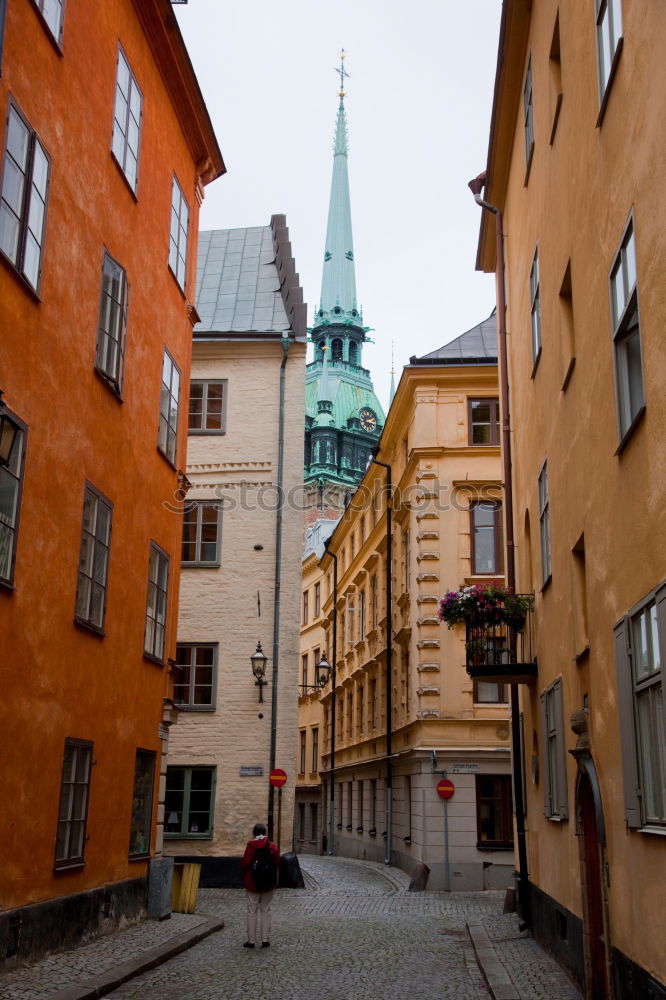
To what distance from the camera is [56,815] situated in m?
12.0

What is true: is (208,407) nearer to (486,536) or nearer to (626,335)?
(486,536)

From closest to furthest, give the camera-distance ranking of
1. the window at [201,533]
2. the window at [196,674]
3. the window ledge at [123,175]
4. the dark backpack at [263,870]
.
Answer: the dark backpack at [263,870], the window ledge at [123,175], the window at [196,674], the window at [201,533]

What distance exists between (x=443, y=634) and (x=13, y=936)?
17434mm

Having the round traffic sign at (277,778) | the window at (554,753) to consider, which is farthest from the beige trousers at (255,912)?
the round traffic sign at (277,778)

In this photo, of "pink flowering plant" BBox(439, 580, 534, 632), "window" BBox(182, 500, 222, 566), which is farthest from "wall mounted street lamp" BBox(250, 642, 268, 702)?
"pink flowering plant" BBox(439, 580, 534, 632)

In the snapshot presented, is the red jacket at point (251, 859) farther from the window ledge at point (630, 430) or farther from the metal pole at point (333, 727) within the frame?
the metal pole at point (333, 727)

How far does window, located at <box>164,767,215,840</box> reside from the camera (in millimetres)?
24312

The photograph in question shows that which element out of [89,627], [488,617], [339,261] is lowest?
[89,627]

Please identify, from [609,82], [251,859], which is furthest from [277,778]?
[609,82]

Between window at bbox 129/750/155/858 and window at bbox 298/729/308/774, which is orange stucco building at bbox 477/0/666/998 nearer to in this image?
window at bbox 129/750/155/858

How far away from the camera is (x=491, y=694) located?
2681 centimetres

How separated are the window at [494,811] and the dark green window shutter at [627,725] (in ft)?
59.8

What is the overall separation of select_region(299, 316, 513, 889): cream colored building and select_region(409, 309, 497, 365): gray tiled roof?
0.09 feet

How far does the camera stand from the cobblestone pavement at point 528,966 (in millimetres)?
10336
